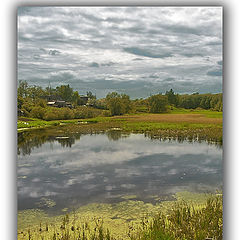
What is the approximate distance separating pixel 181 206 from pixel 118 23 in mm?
1845

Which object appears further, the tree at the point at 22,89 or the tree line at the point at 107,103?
the tree line at the point at 107,103

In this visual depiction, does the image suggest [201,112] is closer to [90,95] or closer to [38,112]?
[90,95]

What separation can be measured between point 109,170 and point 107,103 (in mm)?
676

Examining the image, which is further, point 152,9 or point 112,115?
point 112,115

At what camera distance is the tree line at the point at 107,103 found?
260 centimetres

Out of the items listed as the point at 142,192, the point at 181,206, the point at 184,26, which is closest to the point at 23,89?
the point at 142,192

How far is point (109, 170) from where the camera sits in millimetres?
2508

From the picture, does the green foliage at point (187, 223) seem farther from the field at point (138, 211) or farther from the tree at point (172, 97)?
the tree at point (172, 97)

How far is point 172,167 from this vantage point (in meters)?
2.53

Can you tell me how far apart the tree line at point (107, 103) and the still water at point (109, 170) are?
0.28 metres

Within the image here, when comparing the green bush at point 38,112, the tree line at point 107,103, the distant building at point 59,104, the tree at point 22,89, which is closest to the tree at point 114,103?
the tree line at point 107,103

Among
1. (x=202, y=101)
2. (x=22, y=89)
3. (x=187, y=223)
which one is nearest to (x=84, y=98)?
(x=22, y=89)

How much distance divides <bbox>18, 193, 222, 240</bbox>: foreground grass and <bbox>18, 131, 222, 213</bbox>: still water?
0.09 metres
